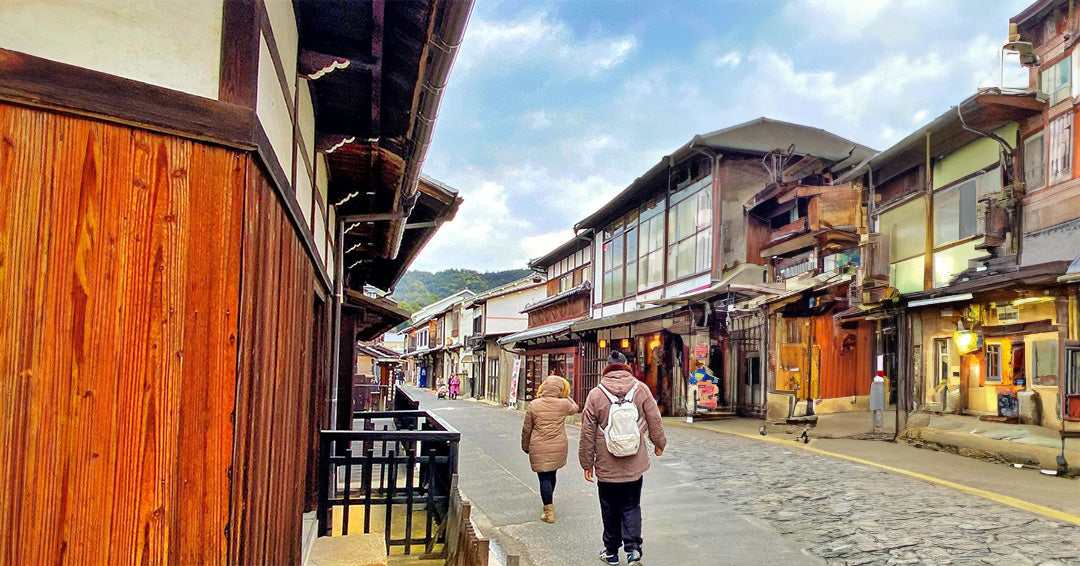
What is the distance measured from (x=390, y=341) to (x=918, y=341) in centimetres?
8076

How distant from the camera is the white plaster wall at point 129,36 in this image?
88.6 inches

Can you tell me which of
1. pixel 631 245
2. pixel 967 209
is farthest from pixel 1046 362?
pixel 631 245

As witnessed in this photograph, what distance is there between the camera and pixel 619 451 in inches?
234

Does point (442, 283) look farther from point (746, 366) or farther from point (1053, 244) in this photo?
point (1053, 244)

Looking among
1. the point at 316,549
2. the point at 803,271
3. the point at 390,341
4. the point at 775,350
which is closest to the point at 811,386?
the point at 775,350

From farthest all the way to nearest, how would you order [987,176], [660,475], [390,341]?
1. [390,341]
2. [987,176]
3. [660,475]

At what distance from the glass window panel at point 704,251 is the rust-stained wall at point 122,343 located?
1938cm

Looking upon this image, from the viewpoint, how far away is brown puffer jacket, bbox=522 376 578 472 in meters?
7.89

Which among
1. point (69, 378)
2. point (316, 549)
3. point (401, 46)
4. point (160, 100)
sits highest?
point (401, 46)

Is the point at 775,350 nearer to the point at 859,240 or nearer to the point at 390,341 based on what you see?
the point at 859,240

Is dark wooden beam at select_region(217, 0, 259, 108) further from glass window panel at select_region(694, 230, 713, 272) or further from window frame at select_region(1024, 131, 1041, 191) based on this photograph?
glass window panel at select_region(694, 230, 713, 272)

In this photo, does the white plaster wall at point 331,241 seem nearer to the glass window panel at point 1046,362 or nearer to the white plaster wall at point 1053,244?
the white plaster wall at point 1053,244

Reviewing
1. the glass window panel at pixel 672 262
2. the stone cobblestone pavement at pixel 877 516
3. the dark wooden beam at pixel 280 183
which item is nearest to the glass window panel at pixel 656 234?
the glass window panel at pixel 672 262

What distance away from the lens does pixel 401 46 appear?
4172mm
